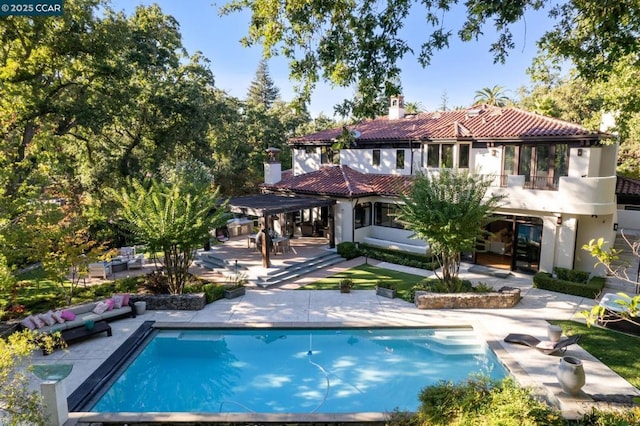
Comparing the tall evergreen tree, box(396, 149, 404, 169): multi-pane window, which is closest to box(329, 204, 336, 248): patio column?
box(396, 149, 404, 169): multi-pane window

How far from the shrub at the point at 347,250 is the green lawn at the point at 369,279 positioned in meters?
1.74

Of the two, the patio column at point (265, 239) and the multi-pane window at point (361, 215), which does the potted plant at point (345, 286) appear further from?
the multi-pane window at point (361, 215)

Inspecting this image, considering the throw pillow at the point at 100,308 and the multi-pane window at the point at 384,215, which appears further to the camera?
the multi-pane window at the point at 384,215

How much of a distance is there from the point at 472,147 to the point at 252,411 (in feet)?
62.8

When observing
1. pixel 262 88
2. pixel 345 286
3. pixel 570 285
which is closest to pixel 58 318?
pixel 345 286

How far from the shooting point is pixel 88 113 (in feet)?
71.2

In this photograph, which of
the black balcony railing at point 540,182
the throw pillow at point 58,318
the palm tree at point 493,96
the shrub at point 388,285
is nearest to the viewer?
the throw pillow at point 58,318

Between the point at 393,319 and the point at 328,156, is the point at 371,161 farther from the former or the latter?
the point at 393,319

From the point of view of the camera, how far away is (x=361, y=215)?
88.3ft

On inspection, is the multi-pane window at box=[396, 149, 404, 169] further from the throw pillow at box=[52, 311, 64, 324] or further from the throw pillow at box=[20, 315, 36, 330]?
the throw pillow at box=[20, 315, 36, 330]

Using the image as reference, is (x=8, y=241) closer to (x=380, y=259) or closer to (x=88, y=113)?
(x=88, y=113)

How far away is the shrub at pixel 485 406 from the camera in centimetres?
803

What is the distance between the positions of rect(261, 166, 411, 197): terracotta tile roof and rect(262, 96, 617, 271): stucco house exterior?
74 millimetres

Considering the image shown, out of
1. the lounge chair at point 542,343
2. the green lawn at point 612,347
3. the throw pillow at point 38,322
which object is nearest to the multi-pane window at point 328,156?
the green lawn at point 612,347
